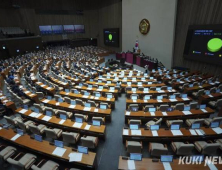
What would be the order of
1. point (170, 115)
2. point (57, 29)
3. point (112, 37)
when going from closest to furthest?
point (170, 115), point (112, 37), point (57, 29)

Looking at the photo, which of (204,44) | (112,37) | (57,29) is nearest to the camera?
(204,44)

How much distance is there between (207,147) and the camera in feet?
16.8

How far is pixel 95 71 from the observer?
16.3 metres

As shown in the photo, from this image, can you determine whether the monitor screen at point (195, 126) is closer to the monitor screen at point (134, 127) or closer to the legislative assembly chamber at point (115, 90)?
the legislative assembly chamber at point (115, 90)

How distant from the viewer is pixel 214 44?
523 inches

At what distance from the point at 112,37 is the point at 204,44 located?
1825 centimetres

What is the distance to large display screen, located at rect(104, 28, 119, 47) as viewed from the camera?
27844 millimetres

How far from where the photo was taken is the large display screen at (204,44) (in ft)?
42.7

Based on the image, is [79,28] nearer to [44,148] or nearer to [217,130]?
[44,148]

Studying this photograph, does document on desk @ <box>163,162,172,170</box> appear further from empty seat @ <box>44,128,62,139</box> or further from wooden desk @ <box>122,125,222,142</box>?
empty seat @ <box>44,128,62,139</box>

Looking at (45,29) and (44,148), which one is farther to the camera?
(45,29)

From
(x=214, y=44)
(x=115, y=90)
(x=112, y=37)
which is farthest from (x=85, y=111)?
(x=112, y=37)

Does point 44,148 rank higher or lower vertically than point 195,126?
lower

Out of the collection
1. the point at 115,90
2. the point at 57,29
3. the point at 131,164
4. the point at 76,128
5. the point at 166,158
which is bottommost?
the point at 115,90
